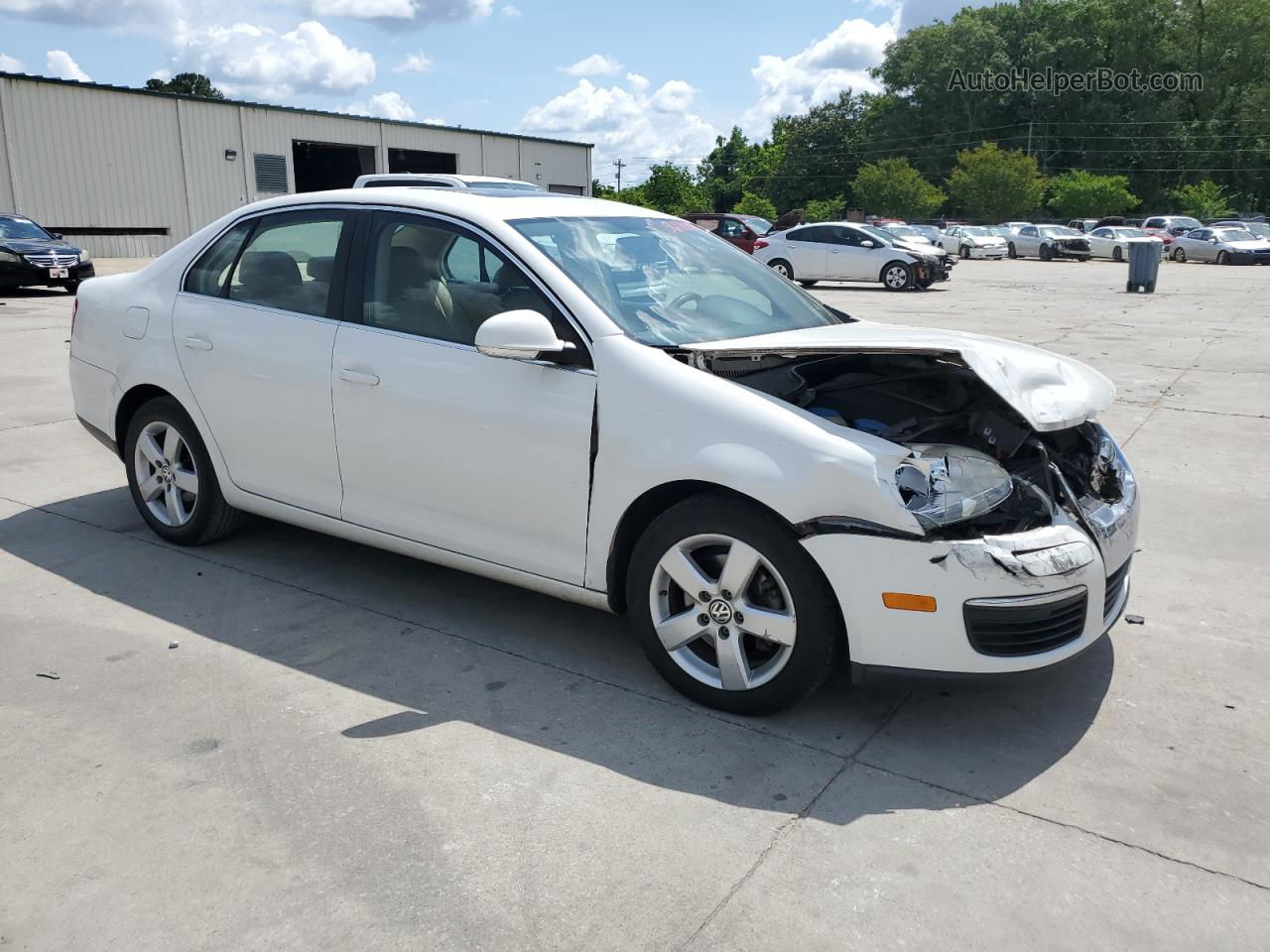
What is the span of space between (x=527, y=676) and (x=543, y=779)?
0.74 metres

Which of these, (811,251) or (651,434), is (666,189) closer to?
(811,251)

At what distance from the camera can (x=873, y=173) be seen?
228 feet

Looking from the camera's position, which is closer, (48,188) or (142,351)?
(142,351)

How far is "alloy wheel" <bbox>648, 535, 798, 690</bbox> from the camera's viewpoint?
343cm

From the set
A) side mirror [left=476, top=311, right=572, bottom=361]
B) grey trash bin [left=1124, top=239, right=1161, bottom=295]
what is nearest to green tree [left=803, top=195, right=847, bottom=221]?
grey trash bin [left=1124, top=239, right=1161, bottom=295]

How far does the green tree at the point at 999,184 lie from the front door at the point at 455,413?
6973 centimetres

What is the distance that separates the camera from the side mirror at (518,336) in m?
3.68

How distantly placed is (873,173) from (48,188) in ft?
170

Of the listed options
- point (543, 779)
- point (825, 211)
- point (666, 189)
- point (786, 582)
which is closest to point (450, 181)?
point (786, 582)

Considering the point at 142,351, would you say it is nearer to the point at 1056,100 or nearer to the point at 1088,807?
the point at 1088,807

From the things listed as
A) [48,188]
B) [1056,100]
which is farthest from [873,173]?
[48,188]

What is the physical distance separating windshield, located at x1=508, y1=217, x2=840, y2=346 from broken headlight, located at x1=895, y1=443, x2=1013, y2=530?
0.99 m

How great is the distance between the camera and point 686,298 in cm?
425

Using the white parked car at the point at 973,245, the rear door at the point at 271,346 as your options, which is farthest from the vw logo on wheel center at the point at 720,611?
the white parked car at the point at 973,245
